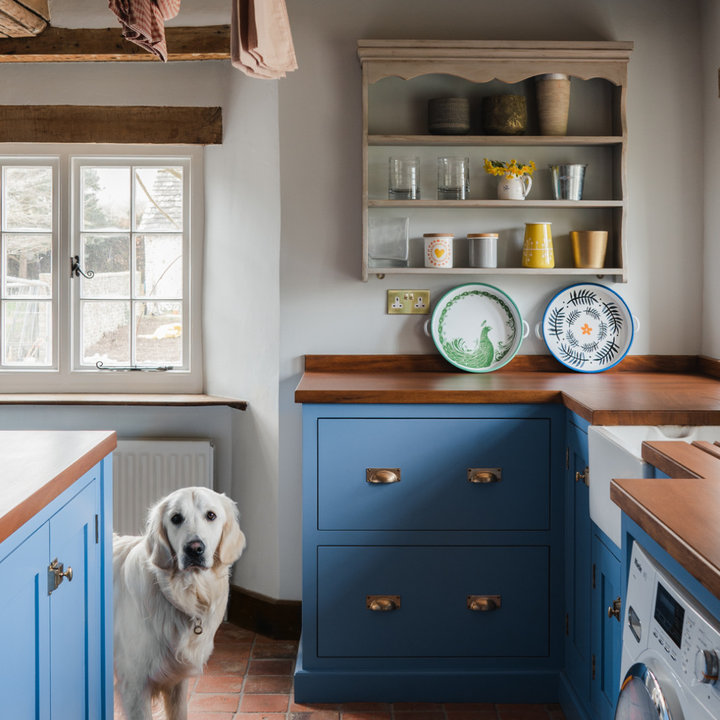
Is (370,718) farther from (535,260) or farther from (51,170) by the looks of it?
(51,170)

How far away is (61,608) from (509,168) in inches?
81.9

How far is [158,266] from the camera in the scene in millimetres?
3289

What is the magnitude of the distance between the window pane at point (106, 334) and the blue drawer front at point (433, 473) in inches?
49.5

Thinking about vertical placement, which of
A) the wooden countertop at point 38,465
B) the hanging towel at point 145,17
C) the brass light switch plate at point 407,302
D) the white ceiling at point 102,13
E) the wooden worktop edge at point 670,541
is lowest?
the wooden worktop edge at point 670,541

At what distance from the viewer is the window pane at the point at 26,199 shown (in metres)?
3.26

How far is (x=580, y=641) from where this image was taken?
2.29 meters

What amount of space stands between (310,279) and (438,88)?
0.85 metres

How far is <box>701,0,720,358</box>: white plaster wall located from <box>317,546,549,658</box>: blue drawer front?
1.11 metres

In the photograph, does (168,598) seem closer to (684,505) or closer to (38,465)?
(38,465)

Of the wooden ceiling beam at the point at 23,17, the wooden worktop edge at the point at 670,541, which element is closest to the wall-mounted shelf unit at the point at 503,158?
the wooden ceiling beam at the point at 23,17

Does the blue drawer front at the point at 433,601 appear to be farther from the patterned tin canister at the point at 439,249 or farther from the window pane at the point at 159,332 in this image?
the window pane at the point at 159,332

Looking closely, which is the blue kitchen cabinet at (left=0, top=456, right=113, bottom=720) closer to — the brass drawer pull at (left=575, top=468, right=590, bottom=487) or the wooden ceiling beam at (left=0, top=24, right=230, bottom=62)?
the brass drawer pull at (left=575, top=468, right=590, bottom=487)

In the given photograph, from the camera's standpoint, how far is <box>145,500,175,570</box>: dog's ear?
2025 millimetres

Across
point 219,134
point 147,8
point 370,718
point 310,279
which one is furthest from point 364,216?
point 370,718
